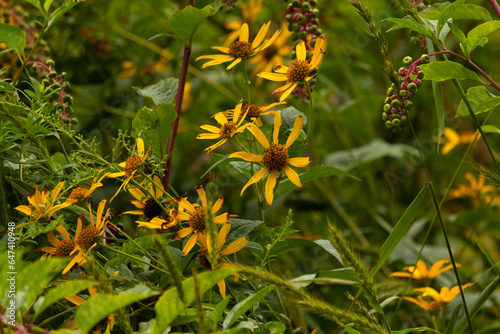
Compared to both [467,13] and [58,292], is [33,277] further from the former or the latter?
[467,13]

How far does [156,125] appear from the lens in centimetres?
53

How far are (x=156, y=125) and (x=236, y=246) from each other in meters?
0.16

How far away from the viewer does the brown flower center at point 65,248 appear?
47cm

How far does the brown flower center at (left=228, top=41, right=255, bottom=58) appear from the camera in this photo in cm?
56

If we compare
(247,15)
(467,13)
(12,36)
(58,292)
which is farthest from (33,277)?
(247,15)

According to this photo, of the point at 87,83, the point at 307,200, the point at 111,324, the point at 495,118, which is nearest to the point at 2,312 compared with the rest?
the point at 111,324

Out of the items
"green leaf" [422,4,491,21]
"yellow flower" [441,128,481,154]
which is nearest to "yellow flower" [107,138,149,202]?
"green leaf" [422,4,491,21]

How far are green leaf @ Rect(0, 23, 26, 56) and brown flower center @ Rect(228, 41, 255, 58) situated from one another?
0.23 meters

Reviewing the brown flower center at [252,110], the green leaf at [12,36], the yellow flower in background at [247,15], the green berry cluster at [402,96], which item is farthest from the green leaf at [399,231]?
the yellow flower in background at [247,15]

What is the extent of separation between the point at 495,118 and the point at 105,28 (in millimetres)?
867

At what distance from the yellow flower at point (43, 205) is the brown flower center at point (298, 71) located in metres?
0.25

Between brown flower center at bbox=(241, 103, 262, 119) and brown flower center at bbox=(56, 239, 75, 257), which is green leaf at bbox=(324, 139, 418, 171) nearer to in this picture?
brown flower center at bbox=(241, 103, 262, 119)

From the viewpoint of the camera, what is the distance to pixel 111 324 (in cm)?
41

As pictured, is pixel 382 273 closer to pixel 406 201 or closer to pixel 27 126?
pixel 406 201
